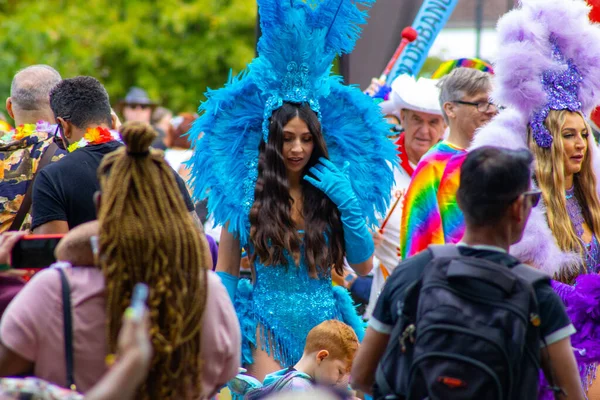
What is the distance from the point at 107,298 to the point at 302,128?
210 centimetres

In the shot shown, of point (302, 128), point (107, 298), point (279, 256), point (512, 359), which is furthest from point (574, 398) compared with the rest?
point (302, 128)

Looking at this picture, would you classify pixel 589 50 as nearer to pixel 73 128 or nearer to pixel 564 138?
pixel 564 138

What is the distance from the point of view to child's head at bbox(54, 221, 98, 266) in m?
2.68

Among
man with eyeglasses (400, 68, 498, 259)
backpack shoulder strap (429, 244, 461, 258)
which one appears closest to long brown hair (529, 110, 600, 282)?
man with eyeglasses (400, 68, 498, 259)

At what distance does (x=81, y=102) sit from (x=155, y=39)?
13.4 metres

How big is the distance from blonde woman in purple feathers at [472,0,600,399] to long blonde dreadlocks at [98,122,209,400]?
5.97ft

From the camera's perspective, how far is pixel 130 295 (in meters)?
2.62

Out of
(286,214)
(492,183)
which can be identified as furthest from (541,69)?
(492,183)

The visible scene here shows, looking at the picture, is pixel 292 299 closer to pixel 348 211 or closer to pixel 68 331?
pixel 348 211

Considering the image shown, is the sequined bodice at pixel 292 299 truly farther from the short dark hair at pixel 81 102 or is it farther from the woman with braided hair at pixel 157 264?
the woman with braided hair at pixel 157 264

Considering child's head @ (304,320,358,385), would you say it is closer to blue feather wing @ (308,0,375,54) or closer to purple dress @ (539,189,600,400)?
purple dress @ (539,189,600,400)

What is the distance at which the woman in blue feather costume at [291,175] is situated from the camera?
4422 millimetres

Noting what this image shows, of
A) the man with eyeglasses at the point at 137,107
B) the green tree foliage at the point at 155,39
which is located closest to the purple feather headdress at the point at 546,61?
the man with eyeglasses at the point at 137,107

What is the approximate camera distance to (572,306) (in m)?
3.89
